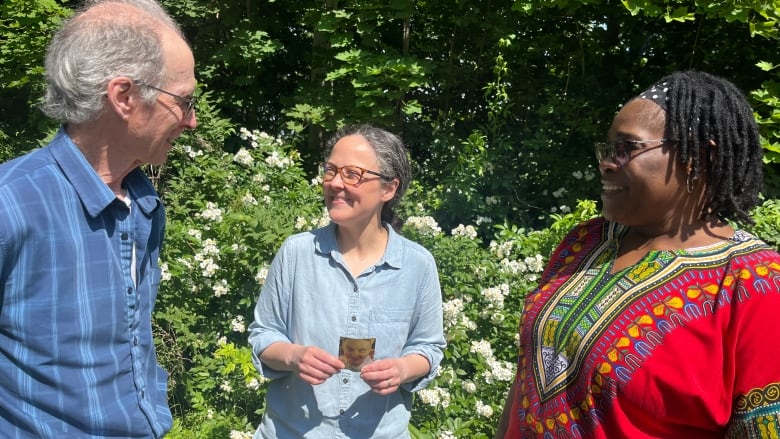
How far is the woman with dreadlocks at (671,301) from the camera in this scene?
4.53 ft

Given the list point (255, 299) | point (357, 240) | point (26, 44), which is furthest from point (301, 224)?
point (26, 44)

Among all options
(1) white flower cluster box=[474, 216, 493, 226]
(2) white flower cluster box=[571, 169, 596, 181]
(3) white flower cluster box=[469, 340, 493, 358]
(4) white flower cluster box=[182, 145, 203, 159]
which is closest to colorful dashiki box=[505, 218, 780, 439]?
(3) white flower cluster box=[469, 340, 493, 358]

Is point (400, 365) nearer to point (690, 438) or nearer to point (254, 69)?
point (690, 438)

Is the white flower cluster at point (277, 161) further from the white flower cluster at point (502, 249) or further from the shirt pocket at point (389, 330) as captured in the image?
the shirt pocket at point (389, 330)

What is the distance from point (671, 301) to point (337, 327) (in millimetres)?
1068

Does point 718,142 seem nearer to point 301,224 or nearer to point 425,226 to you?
point 425,226

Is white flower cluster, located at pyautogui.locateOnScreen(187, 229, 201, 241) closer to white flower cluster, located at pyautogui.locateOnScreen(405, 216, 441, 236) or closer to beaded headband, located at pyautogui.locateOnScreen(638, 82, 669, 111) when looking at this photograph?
white flower cluster, located at pyautogui.locateOnScreen(405, 216, 441, 236)

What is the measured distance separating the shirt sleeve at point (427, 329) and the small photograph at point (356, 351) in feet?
0.84

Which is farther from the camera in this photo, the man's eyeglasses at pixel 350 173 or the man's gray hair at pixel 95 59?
the man's eyeglasses at pixel 350 173

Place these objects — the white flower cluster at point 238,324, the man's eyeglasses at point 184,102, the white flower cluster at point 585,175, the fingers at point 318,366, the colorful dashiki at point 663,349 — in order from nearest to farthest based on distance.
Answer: the colorful dashiki at point 663,349, the man's eyeglasses at point 184,102, the fingers at point 318,366, the white flower cluster at point 238,324, the white flower cluster at point 585,175

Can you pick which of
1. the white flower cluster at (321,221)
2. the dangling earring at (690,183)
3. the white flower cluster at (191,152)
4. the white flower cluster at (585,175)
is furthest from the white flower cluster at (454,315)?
the white flower cluster at (191,152)

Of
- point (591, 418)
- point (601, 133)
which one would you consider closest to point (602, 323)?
point (591, 418)

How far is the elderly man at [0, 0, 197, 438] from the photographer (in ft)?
4.72

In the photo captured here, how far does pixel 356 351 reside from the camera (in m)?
Answer: 1.98
